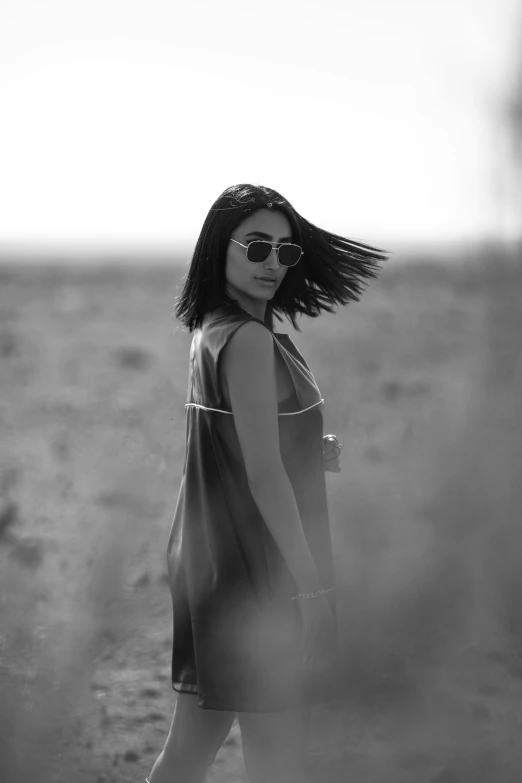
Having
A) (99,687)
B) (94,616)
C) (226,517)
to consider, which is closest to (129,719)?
(99,687)

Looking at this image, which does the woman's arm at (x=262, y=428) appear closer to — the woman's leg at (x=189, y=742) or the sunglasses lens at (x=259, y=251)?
the sunglasses lens at (x=259, y=251)

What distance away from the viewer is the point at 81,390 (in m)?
13.1

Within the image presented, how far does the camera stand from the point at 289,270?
2316 mm

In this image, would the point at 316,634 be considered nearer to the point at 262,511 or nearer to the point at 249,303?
the point at 262,511

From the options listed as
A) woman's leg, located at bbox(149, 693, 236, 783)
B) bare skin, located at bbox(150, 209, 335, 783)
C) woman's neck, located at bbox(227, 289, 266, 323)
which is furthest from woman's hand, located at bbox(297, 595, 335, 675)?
woman's neck, located at bbox(227, 289, 266, 323)

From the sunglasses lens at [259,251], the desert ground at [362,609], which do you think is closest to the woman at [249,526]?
the sunglasses lens at [259,251]

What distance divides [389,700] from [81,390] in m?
10.1

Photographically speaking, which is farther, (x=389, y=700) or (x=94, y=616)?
(x=389, y=700)

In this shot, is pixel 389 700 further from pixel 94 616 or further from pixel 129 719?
pixel 94 616

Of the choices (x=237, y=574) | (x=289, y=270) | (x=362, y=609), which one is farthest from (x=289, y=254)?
(x=362, y=609)

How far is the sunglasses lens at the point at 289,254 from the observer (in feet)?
6.95

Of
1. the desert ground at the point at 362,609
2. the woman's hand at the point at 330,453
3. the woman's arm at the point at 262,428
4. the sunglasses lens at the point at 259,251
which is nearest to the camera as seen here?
the woman's arm at the point at 262,428

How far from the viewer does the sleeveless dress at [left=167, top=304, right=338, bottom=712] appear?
2053 millimetres

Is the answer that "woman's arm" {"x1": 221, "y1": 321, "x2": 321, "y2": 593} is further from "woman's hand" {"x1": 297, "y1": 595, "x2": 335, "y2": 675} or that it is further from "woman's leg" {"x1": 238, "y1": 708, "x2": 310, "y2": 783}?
"woman's leg" {"x1": 238, "y1": 708, "x2": 310, "y2": 783}
